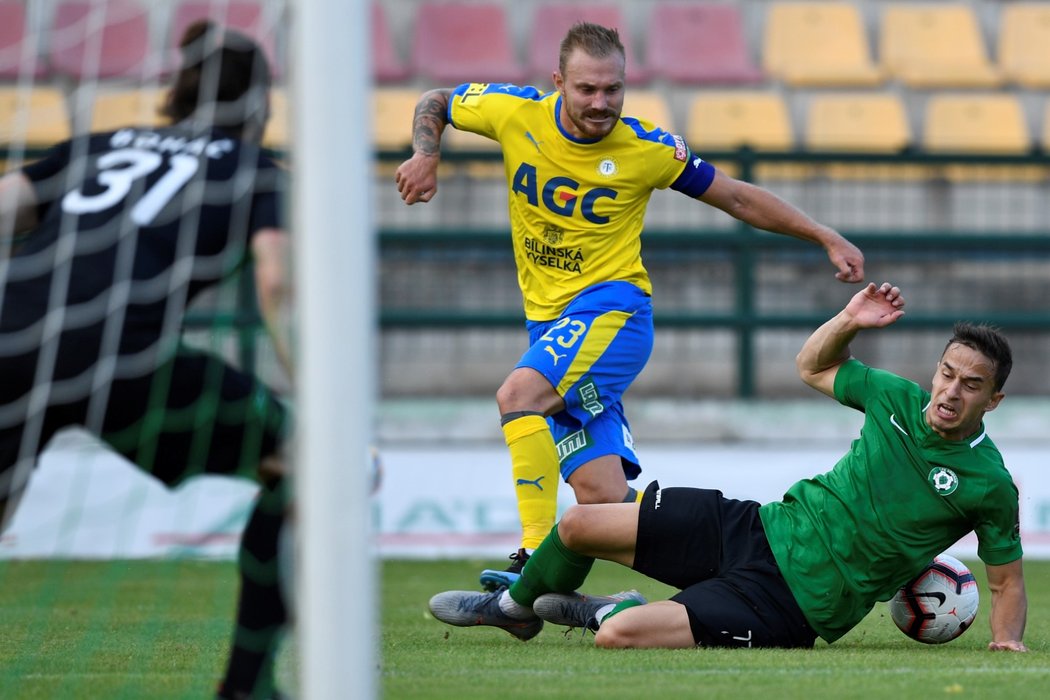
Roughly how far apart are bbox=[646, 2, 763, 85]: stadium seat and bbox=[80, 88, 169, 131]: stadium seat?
4.67m

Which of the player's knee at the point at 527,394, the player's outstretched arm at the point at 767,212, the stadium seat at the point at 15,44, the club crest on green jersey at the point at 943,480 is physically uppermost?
the stadium seat at the point at 15,44

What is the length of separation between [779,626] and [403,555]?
175 inches

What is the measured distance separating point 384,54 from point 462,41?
755mm

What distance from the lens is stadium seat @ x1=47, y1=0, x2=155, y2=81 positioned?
12352 mm

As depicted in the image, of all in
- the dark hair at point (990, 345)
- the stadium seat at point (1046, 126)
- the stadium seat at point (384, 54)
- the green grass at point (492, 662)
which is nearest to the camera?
the green grass at point (492, 662)

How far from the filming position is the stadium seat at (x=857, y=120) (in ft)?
42.3

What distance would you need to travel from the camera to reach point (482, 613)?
5410 millimetres

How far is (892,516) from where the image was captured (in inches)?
197

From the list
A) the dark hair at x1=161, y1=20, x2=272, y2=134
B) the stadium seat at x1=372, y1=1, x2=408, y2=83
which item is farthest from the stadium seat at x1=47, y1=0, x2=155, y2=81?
the dark hair at x1=161, y1=20, x2=272, y2=134

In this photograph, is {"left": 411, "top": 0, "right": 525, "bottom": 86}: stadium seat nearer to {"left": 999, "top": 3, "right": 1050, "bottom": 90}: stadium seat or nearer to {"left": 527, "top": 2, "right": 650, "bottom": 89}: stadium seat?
{"left": 527, "top": 2, "right": 650, "bottom": 89}: stadium seat

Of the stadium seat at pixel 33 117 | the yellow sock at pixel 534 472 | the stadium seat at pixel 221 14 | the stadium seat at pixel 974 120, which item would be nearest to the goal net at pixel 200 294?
the yellow sock at pixel 534 472

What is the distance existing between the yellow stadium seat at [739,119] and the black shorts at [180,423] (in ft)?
30.6

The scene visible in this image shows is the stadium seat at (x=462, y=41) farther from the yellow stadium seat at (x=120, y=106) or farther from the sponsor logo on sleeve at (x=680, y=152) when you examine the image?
the sponsor logo on sleeve at (x=680, y=152)

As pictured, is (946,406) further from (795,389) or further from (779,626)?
(795,389)
